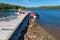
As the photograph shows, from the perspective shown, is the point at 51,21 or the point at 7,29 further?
the point at 51,21

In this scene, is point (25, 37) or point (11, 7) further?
point (11, 7)

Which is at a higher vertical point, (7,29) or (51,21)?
(7,29)

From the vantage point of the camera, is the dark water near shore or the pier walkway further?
the dark water near shore

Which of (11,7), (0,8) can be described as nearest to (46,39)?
(0,8)

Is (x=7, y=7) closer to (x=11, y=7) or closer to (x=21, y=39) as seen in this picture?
(x=11, y=7)

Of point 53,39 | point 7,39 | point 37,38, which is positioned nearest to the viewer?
point 7,39

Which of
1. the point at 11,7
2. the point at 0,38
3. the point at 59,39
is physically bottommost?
the point at 11,7

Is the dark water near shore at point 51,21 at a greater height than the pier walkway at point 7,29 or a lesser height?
lesser

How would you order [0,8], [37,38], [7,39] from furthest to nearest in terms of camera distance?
1. [0,8]
2. [37,38]
3. [7,39]

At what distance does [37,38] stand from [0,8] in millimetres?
161519

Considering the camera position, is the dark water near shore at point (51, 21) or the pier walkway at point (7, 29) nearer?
the pier walkway at point (7, 29)

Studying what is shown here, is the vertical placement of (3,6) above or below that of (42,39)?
below

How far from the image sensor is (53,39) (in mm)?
22516

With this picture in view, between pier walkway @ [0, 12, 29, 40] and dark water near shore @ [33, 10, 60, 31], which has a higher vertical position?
pier walkway @ [0, 12, 29, 40]
